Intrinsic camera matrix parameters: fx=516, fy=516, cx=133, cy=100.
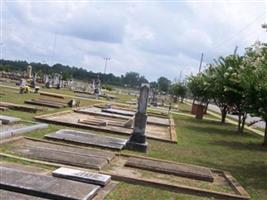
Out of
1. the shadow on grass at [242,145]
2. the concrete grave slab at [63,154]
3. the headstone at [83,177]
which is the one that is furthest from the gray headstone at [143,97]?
the headstone at [83,177]

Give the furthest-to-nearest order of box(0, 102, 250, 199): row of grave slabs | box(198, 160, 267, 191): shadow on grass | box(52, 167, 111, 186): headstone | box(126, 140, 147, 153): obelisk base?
box(126, 140, 147, 153): obelisk base → box(198, 160, 267, 191): shadow on grass → box(0, 102, 250, 199): row of grave slabs → box(52, 167, 111, 186): headstone

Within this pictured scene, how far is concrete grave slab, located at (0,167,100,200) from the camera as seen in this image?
25.5 ft

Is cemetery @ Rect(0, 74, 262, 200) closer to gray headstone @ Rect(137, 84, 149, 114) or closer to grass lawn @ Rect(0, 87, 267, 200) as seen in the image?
gray headstone @ Rect(137, 84, 149, 114)

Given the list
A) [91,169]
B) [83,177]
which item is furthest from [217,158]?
[83,177]

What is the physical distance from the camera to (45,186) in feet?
26.8

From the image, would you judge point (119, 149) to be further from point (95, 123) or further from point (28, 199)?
point (28, 199)

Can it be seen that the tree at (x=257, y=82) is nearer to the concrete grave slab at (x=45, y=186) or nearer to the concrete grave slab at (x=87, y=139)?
the concrete grave slab at (x=87, y=139)

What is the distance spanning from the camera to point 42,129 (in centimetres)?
1675

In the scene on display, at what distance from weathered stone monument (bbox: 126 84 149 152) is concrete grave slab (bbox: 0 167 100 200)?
20.4 feet

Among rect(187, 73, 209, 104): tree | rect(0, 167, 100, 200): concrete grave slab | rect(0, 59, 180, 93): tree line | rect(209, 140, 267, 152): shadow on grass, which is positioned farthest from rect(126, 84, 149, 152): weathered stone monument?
rect(0, 59, 180, 93): tree line

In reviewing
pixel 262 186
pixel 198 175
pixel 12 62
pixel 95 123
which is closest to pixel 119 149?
pixel 198 175

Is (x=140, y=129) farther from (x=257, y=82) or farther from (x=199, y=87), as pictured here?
(x=199, y=87)

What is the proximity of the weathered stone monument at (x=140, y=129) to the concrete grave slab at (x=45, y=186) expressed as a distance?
6213 millimetres

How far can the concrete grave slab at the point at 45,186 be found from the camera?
25.5 feet
